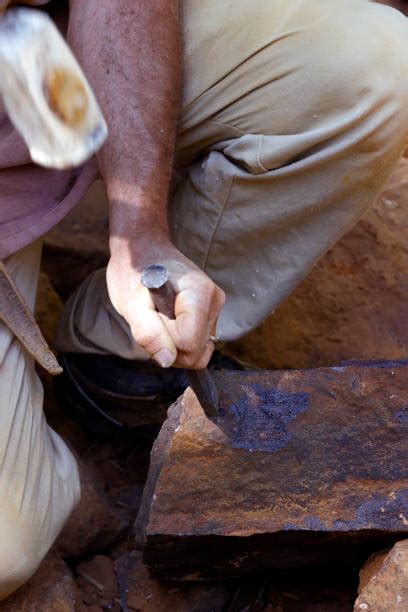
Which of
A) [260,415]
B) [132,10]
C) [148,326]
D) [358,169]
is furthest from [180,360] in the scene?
[132,10]

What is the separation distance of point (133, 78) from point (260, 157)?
1.13ft

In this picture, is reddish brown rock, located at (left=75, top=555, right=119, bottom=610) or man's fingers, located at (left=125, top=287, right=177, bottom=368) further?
reddish brown rock, located at (left=75, top=555, right=119, bottom=610)

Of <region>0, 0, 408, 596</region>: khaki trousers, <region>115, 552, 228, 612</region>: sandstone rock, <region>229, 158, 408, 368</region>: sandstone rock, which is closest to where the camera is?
<region>0, 0, 408, 596</region>: khaki trousers

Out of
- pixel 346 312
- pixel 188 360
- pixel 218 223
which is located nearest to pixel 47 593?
pixel 188 360

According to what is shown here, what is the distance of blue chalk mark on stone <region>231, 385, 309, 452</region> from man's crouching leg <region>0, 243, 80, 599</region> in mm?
449

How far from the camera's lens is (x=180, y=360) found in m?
1.68

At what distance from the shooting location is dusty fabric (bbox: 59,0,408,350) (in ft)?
6.69

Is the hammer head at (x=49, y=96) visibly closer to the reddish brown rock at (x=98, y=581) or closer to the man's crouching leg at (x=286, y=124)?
the man's crouching leg at (x=286, y=124)

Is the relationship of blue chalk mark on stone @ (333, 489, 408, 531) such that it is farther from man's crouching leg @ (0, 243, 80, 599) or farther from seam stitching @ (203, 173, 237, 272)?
seam stitching @ (203, 173, 237, 272)

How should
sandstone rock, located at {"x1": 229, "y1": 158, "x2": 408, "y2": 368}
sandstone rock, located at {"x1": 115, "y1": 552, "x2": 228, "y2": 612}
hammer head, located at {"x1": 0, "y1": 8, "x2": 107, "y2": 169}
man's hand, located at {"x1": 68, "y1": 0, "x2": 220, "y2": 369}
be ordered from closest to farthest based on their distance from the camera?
hammer head, located at {"x1": 0, "y1": 8, "x2": 107, "y2": 169}, man's hand, located at {"x1": 68, "y1": 0, "x2": 220, "y2": 369}, sandstone rock, located at {"x1": 115, "y1": 552, "x2": 228, "y2": 612}, sandstone rock, located at {"x1": 229, "y1": 158, "x2": 408, "y2": 368}

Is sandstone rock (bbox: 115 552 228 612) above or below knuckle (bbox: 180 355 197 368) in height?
below

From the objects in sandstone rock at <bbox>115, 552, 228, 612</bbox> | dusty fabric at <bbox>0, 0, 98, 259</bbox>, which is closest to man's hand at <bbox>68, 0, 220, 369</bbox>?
dusty fabric at <bbox>0, 0, 98, 259</bbox>

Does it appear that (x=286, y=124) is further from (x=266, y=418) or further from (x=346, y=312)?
(x=346, y=312)

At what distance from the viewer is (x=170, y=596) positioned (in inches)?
84.3
